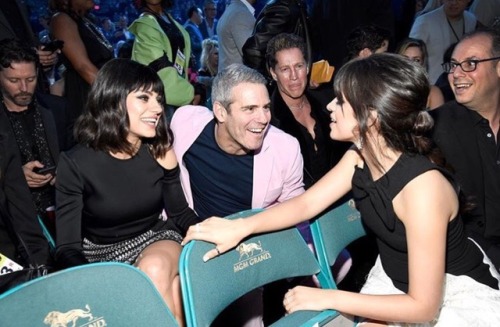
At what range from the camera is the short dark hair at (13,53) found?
8.99ft

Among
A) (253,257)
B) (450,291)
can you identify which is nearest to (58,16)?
(253,257)

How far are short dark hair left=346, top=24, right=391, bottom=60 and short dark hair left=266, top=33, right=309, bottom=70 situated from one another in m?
0.44

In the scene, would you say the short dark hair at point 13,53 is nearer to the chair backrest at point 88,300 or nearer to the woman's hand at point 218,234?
the woman's hand at point 218,234

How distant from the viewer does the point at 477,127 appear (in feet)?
8.18

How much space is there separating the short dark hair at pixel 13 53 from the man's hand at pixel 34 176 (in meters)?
0.54

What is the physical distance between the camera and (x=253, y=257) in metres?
1.79

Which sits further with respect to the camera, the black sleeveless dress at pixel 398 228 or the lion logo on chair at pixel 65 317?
the black sleeveless dress at pixel 398 228

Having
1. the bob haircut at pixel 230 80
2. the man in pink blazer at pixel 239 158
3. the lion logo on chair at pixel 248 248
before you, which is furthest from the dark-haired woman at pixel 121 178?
the lion logo on chair at pixel 248 248

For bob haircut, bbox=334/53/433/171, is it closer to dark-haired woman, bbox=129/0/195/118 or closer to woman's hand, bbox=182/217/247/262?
woman's hand, bbox=182/217/247/262

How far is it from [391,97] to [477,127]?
1068mm

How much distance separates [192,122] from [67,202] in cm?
76

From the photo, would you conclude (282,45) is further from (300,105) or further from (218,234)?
(218,234)

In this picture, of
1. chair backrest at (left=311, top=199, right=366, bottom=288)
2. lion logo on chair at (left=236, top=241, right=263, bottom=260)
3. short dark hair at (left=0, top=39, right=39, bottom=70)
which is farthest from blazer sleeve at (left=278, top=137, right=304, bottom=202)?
short dark hair at (left=0, top=39, right=39, bottom=70)

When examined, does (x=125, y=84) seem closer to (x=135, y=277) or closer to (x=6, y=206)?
(x=6, y=206)
